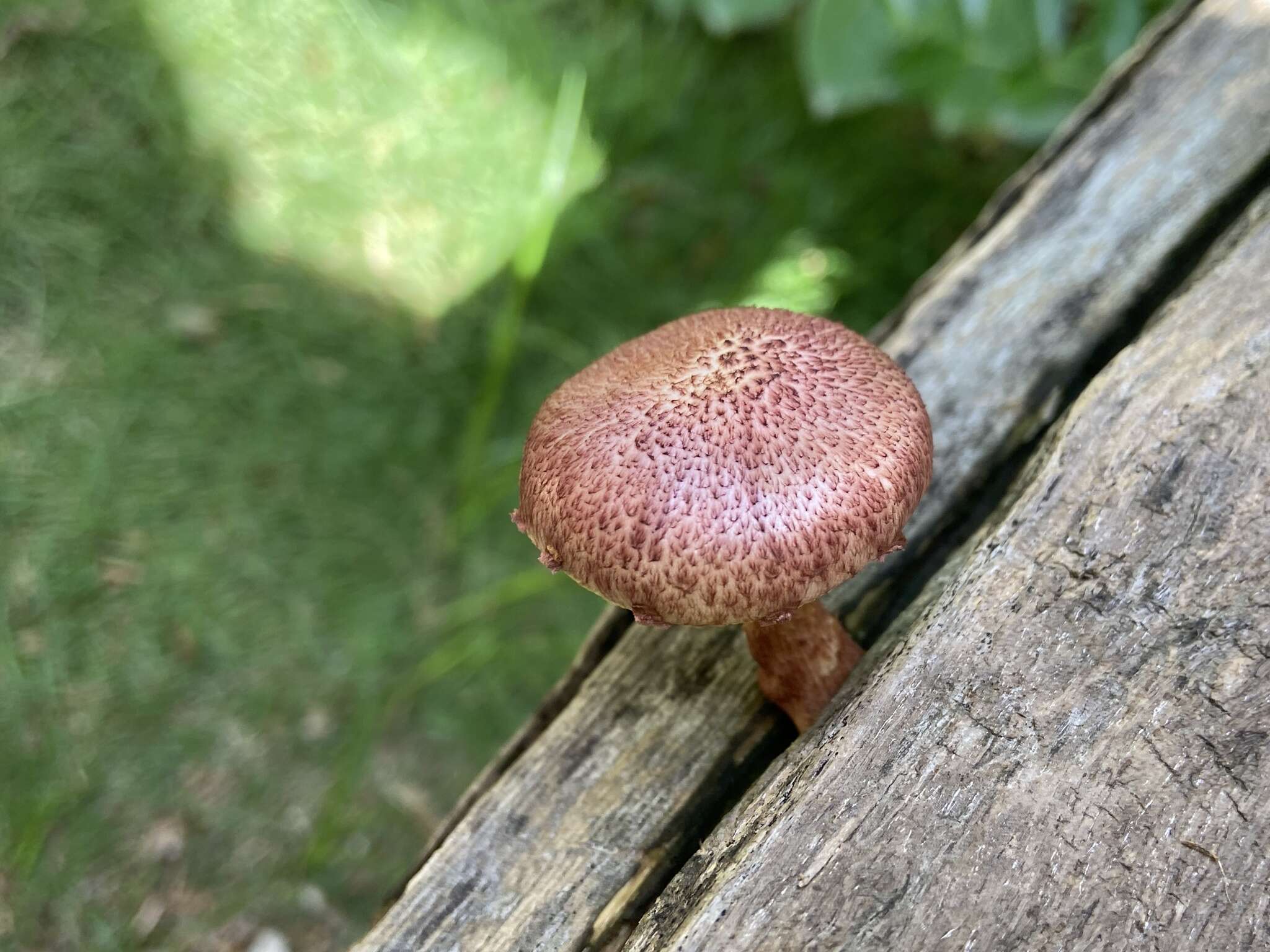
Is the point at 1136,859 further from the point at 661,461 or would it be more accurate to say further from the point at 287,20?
the point at 287,20

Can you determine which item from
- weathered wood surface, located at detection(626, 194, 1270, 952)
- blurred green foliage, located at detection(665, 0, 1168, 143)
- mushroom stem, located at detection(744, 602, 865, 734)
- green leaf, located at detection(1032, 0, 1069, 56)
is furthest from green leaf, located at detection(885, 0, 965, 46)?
mushroom stem, located at detection(744, 602, 865, 734)

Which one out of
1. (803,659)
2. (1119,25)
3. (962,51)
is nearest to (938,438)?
(803,659)

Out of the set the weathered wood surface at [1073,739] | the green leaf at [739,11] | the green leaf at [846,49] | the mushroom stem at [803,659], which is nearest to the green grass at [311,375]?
the green leaf at [739,11]

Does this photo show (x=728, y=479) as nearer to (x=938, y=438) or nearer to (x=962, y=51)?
(x=938, y=438)

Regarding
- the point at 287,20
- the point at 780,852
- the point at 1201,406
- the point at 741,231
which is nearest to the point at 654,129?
the point at 741,231

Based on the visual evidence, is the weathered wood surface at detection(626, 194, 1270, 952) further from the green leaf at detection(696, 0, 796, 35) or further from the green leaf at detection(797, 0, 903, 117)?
the green leaf at detection(696, 0, 796, 35)

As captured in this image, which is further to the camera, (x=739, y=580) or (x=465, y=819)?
(x=465, y=819)
